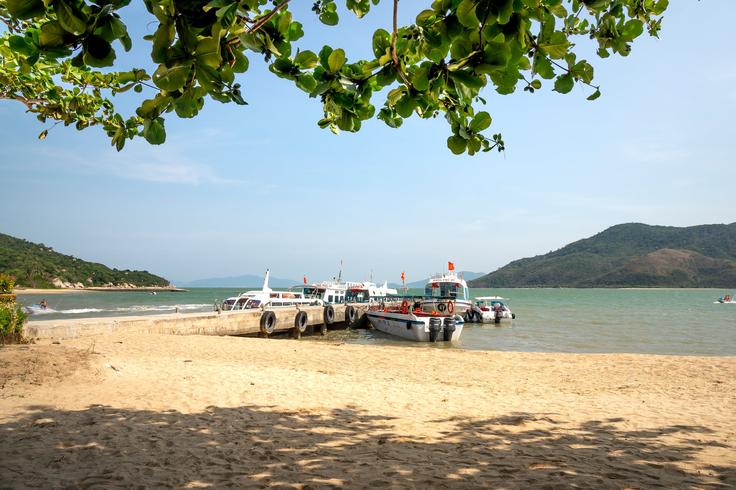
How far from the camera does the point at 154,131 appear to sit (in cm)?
236

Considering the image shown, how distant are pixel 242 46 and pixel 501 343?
24.4 m

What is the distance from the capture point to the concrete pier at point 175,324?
1412 cm

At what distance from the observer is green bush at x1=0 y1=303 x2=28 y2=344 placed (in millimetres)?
Result: 11375

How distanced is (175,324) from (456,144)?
19798mm

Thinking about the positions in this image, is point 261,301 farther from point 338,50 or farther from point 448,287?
point 338,50

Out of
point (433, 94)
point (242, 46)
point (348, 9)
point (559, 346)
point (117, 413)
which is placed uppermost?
point (348, 9)

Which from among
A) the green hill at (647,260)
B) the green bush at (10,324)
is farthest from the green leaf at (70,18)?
the green hill at (647,260)

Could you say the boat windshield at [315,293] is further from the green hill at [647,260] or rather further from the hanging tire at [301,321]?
the green hill at [647,260]

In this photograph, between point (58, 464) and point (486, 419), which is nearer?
point (58, 464)

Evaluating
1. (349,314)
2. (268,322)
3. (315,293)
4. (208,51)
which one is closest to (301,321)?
(268,322)

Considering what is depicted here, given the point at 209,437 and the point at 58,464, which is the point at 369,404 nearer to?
the point at 209,437

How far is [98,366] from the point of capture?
9.00m

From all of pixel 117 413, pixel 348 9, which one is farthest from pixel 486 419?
pixel 348 9

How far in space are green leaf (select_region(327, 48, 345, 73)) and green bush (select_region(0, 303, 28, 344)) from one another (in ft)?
43.7
